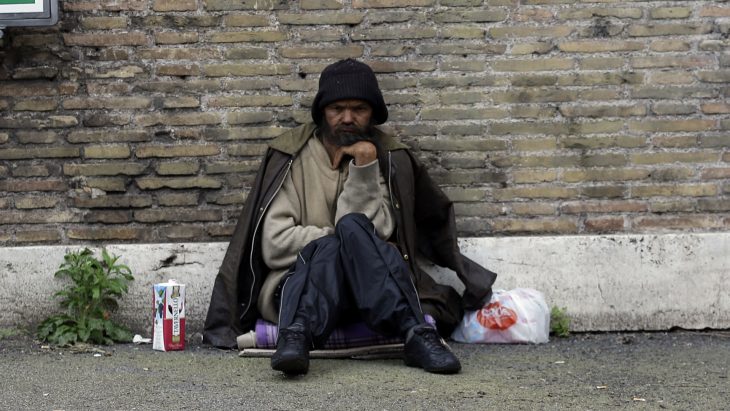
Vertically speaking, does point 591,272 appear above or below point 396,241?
below

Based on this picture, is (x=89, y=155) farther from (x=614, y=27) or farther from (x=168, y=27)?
(x=614, y=27)

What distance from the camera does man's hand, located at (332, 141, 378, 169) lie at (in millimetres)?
5777

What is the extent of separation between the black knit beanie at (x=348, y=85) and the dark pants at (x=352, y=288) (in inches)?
29.1

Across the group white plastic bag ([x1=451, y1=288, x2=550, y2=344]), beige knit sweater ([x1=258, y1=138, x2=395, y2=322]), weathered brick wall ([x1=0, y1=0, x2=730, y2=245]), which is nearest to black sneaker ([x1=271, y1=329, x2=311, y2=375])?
beige knit sweater ([x1=258, y1=138, x2=395, y2=322])

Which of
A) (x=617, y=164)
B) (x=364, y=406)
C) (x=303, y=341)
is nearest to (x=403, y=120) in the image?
(x=617, y=164)

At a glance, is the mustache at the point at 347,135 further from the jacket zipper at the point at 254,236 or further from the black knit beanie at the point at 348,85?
the jacket zipper at the point at 254,236

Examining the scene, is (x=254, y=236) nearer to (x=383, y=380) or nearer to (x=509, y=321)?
(x=383, y=380)

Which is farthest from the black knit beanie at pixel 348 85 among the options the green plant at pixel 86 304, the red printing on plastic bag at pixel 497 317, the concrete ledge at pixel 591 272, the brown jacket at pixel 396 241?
the green plant at pixel 86 304

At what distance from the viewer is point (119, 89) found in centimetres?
625

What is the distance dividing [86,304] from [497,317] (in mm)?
2214

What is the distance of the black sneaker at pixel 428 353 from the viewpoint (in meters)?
5.11

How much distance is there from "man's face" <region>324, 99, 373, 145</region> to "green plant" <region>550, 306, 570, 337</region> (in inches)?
57.3

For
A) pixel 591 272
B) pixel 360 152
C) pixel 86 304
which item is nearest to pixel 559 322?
pixel 591 272

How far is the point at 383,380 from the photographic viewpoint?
16.4 feet
